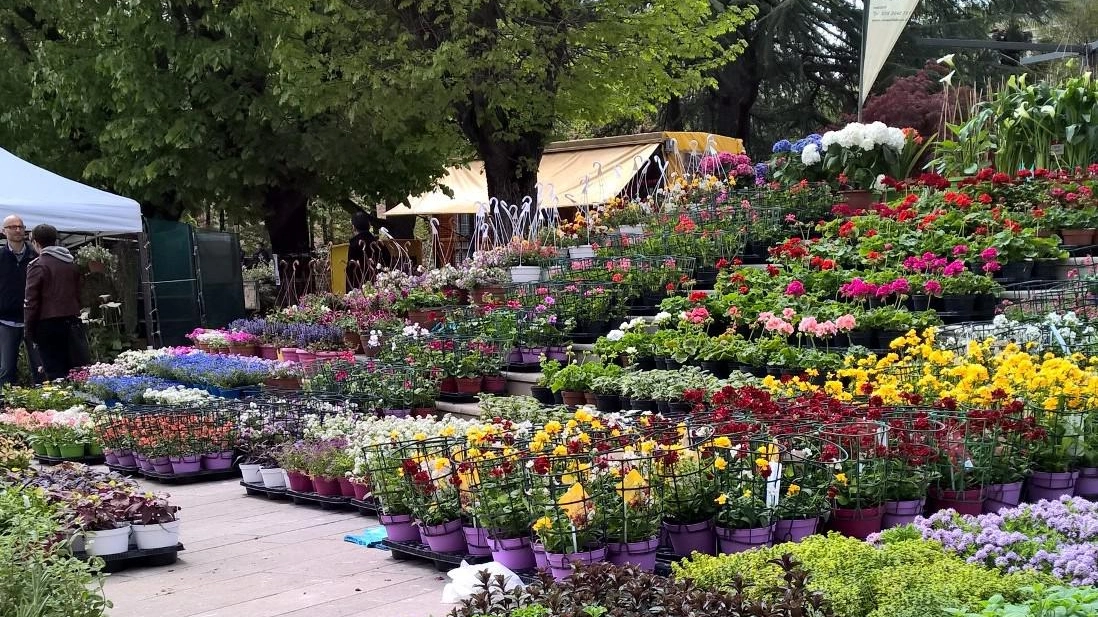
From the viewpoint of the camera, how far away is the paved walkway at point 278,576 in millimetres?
4770

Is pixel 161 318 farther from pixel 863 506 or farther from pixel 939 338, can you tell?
pixel 863 506

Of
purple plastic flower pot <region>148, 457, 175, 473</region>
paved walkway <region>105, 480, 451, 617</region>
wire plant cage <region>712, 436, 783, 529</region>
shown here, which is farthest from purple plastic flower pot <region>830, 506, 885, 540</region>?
purple plastic flower pot <region>148, 457, 175, 473</region>

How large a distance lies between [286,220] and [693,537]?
14.6 metres

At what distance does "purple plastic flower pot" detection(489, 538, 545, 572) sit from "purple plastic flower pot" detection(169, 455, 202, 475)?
13.1 feet

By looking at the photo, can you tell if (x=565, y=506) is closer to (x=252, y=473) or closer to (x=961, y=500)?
(x=961, y=500)

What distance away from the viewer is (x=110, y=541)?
552cm

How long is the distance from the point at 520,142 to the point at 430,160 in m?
3.36

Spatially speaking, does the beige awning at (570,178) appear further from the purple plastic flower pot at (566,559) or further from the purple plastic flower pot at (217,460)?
the purple plastic flower pot at (566,559)

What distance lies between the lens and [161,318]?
48.6ft

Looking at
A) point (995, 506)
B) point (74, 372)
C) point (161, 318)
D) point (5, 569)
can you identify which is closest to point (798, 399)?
point (995, 506)

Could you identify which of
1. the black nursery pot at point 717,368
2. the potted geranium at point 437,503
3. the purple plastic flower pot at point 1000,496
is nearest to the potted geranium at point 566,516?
the potted geranium at point 437,503

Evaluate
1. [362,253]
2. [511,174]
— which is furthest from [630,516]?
[362,253]

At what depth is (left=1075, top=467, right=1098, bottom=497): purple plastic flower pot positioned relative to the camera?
533 cm

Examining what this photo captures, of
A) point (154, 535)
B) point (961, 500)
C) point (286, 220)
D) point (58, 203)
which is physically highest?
point (58, 203)
